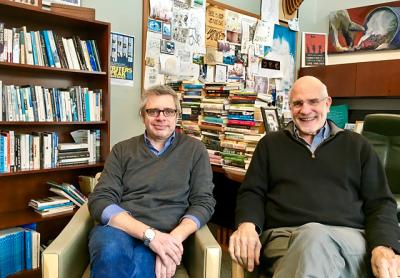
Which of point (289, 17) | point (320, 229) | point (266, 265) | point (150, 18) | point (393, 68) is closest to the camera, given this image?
point (320, 229)

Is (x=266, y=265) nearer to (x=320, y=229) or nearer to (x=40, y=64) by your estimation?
(x=320, y=229)

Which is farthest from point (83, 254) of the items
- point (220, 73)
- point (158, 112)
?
point (220, 73)

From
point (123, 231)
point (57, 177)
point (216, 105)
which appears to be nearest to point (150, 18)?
point (216, 105)

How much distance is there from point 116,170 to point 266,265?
2.45 feet

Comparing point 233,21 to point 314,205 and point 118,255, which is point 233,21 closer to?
point 314,205

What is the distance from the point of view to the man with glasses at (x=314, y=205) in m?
1.17

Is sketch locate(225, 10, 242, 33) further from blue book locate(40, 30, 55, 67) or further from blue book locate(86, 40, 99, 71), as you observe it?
blue book locate(40, 30, 55, 67)

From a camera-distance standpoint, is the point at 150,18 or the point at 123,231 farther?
the point at 150,18

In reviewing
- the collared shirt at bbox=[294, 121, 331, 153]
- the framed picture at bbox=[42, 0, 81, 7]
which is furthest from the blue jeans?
the framed picture at bbox=[42, 0, 81, 7]

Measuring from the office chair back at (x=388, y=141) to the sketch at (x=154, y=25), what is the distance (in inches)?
70.3

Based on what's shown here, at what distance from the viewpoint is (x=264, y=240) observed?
1424 mm

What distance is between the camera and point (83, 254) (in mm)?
1434

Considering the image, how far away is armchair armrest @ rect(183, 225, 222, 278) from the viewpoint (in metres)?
1.24

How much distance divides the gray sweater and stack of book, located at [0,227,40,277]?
0.90 metres
